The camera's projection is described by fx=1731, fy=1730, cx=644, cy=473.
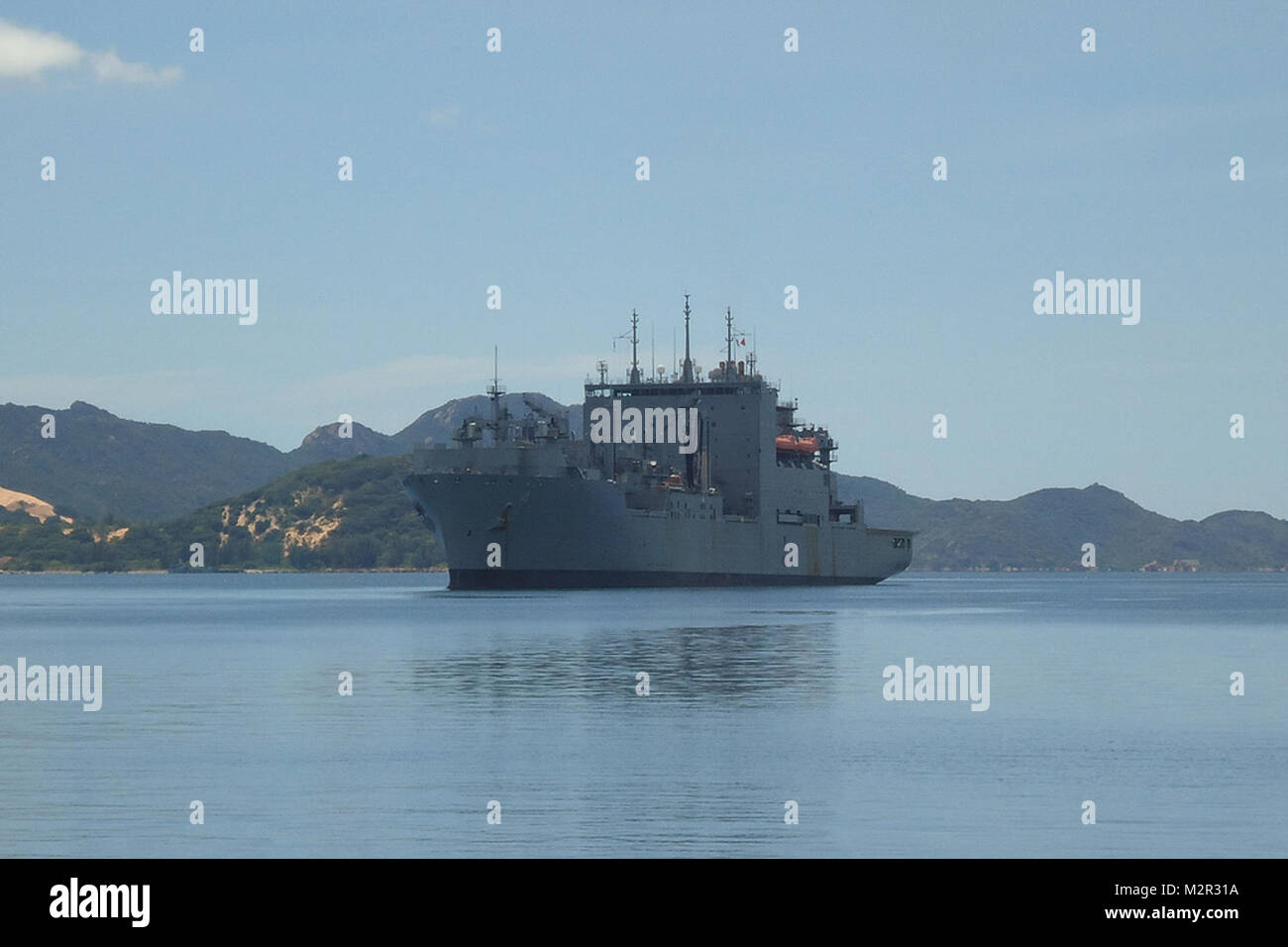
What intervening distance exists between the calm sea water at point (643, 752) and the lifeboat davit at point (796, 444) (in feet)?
232

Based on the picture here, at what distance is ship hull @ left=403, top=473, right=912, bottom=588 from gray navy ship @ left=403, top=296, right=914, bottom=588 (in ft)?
0.30

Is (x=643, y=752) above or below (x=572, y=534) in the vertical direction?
below

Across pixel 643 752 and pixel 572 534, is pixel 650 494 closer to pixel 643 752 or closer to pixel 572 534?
pixel 572 534

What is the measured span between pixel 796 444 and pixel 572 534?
32.6 meters

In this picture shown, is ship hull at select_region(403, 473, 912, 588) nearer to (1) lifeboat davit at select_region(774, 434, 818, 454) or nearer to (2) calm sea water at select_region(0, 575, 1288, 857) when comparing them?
(1) lifeboat davit at select_region(774, 434, 818, 454)

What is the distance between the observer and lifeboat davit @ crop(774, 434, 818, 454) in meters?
133

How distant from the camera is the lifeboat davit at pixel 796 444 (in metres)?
133

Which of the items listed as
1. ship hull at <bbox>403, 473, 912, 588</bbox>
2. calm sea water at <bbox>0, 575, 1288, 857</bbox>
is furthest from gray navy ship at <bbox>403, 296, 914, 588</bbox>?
calm sea water at <bbox>0, 575, 1288, 857</bbox>

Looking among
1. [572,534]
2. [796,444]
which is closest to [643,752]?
[572,534]

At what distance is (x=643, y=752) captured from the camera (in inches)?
1144

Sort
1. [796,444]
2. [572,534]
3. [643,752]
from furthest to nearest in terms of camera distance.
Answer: [796,444] < [572,534] < [643,752]
